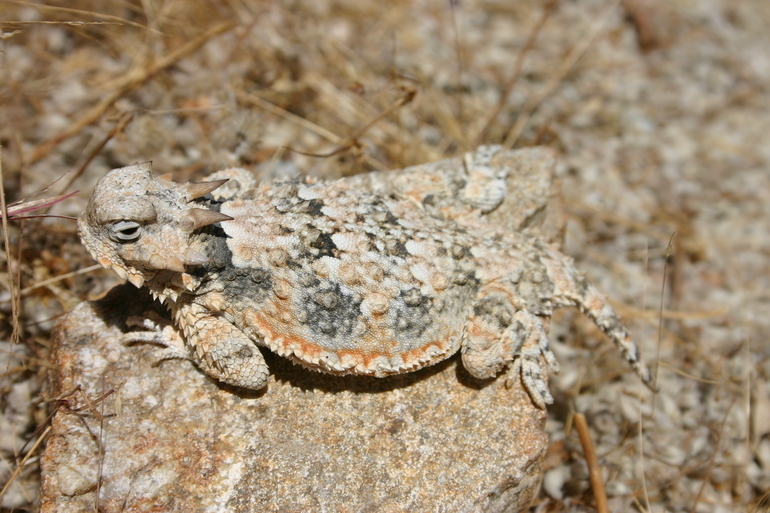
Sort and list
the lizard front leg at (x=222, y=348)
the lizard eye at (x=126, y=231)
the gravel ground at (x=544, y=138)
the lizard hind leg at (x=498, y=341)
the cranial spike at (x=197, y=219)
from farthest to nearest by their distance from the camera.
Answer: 1. the gravel ground at (x=544, y=138)
2. the lizard hind leg at (x=498, y=341)
3. the lizard front leg at (x=222, y=348)
4. the cranial spike at (x=197, y=219)
5. the lizard eye at (x=126, y=231)

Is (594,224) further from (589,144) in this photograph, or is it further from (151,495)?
(151,495)

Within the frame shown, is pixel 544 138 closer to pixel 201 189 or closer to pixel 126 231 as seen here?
pixel 201 189

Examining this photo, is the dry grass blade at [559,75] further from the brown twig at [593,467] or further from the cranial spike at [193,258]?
the cranial spike at [193,258]

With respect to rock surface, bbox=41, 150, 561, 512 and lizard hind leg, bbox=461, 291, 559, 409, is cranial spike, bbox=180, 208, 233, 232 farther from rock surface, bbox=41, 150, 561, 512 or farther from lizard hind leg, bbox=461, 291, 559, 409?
lizard hind leg, bbox=461, 291, 559, 409

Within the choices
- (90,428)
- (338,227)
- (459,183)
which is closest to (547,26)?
(459,183)

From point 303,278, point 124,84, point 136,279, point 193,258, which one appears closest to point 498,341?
point 303,278

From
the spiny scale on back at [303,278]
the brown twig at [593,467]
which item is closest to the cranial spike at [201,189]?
the spiny scale on back at [303,278]
